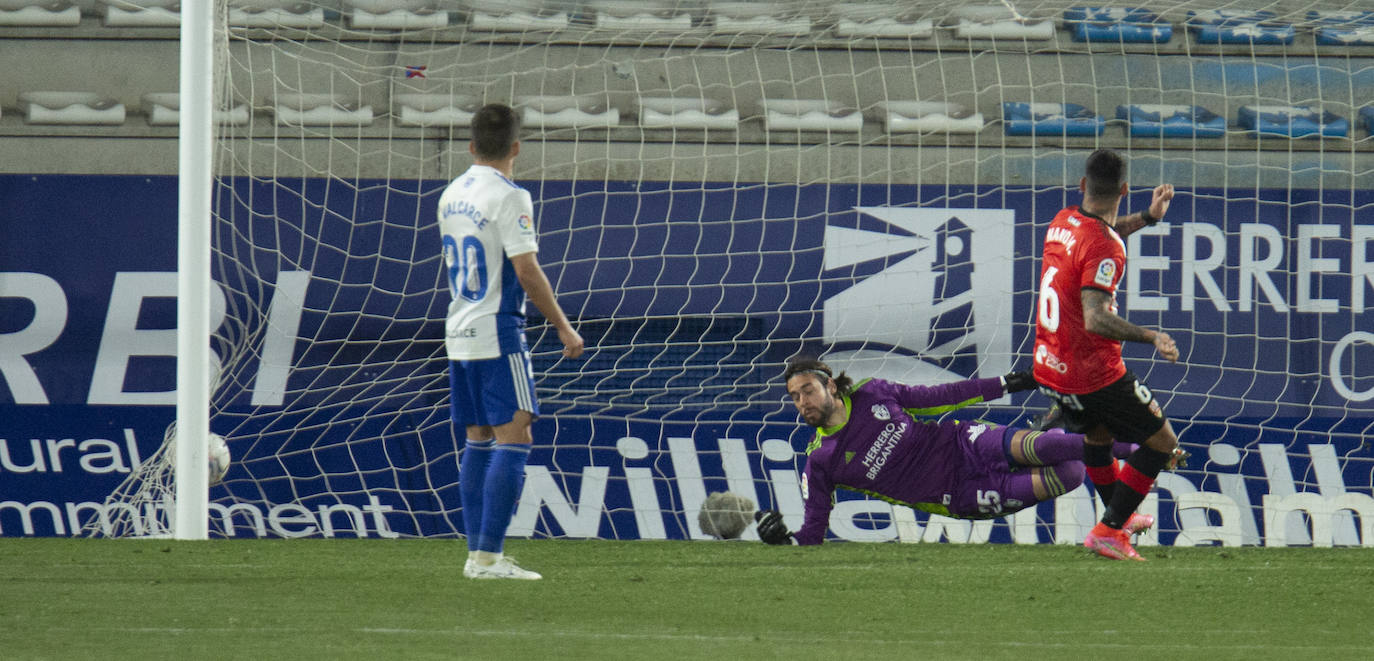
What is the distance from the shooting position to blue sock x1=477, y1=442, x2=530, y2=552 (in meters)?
3.83

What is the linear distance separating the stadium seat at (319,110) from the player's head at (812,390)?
283cm

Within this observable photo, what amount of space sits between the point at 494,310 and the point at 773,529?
183cm

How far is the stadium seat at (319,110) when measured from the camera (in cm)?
693

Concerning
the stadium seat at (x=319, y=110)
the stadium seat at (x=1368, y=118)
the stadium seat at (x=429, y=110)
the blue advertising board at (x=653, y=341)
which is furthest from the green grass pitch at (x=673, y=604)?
the stadium seat at (x=1368, y=118)

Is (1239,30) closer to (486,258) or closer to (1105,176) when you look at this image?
(1105,176)

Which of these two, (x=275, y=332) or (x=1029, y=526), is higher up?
(x=275, y=332)

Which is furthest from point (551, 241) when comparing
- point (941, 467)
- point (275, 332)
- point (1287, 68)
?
point (1287, 68)

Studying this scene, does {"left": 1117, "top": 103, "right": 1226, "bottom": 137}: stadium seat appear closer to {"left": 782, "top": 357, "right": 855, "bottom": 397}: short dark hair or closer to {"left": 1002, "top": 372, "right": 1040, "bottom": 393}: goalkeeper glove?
{"left": 1002, "top": 372, "right": 1040, "bottom": 393}: goalkeeper glove

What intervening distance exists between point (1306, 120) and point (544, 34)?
13.1ft

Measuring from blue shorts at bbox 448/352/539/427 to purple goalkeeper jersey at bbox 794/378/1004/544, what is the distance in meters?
1.85

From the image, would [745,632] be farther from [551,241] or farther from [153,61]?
[153,61]

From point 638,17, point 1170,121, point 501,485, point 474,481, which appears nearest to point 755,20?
point 638,17

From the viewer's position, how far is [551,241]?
7.01 meters

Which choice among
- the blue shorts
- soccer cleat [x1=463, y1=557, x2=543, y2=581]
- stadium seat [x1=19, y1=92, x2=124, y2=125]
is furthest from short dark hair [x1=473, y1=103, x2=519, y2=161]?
stadium seat [x1=19, y1=92, x2=124, y2=125]
